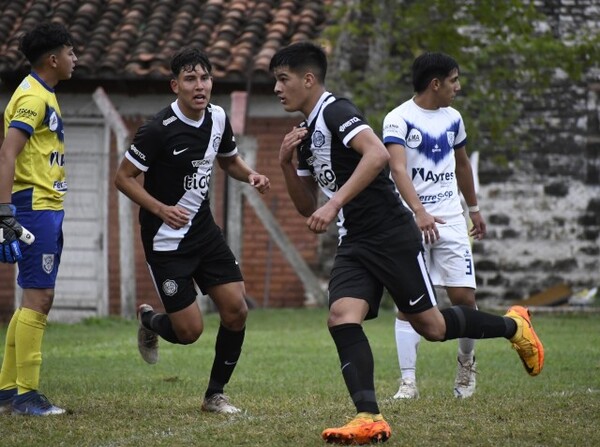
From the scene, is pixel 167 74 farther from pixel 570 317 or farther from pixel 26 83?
pixel 26 83

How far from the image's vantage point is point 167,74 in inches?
695

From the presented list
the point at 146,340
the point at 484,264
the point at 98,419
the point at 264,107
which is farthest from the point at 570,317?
the point at 98,419

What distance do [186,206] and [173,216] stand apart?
22 centimetres

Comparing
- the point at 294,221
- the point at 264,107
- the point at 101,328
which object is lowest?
the point at 101,328

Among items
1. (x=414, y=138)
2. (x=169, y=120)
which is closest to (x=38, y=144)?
(x=169, y=120)

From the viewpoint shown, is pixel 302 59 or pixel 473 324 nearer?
pixel 302 59

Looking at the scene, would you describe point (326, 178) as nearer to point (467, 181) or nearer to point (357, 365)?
point (357, 365)

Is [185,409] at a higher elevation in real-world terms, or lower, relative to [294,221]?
lower

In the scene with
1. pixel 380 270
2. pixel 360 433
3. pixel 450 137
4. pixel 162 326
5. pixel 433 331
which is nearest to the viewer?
pixel 360 433

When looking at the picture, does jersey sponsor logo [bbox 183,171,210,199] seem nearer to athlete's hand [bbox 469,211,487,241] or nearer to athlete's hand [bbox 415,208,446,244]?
athlete's hand [bbox 415,208,446,244]

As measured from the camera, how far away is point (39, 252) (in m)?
7.68

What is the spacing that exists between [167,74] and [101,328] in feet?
13.5

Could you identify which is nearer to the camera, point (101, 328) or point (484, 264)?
point (101, 328)

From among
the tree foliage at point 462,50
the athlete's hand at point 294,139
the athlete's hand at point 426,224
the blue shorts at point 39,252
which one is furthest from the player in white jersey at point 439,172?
the tree foliage at point 462,50
